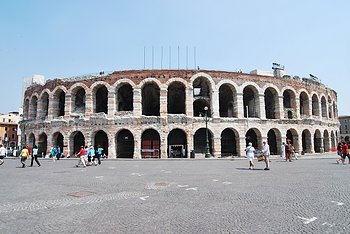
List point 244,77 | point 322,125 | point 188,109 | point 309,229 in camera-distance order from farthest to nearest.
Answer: point 322,125 → point 244,77 → point 188,109 → point 309,229

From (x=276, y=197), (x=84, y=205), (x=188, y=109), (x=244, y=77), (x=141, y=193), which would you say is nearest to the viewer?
(x=84, y=205)

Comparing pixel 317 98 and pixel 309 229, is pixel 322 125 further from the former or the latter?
pixel 309 229

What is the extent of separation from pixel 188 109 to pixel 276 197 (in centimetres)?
1985

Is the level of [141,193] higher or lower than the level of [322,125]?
lower

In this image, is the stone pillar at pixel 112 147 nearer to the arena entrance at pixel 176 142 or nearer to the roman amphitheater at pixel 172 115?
the roman amphitheater at pixel 172 115

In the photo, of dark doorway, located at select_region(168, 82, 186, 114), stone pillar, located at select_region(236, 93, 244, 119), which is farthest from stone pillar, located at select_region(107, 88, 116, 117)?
stone pillar, located at select_region(236, 93, 244, 119)

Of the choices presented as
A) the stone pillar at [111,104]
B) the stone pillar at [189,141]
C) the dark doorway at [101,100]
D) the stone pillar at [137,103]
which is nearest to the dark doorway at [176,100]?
the stone pillar at [137,103]

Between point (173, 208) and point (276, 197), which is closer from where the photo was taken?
point (173, 208)

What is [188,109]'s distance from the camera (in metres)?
25.9

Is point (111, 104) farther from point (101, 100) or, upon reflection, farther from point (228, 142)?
point (228, 142)

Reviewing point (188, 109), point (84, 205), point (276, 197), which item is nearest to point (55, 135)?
point (188, 109)

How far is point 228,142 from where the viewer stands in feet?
95.9

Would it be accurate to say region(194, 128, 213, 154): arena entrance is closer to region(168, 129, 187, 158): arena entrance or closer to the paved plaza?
region(168, 129, 187, 158): arena entrance

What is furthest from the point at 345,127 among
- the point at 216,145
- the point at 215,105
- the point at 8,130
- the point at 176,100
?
the point at 8,130
